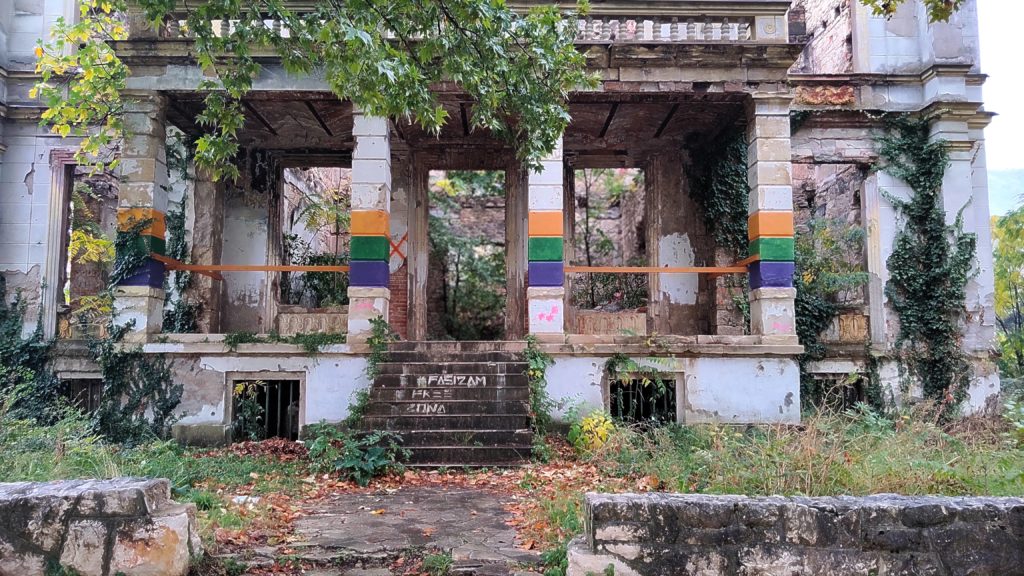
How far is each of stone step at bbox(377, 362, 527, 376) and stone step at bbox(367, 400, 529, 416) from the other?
527mm

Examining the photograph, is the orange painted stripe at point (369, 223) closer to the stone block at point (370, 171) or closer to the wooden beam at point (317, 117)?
the stone block at point (370, 171)

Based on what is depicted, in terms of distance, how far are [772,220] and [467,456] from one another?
524cm

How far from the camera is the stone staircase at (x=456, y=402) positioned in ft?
23.9

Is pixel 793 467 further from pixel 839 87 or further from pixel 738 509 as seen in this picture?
pixel 839 87

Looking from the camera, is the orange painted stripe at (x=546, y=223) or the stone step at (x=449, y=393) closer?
the stone step at (x=449, y=393)

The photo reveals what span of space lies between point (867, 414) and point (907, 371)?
Result: 2.49 m

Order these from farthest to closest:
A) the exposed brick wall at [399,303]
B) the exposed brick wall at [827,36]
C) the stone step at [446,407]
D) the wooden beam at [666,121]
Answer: the exposed brick wall at [827,36], the exposed brick wall at [399,303], the wooden beam at [666,121], the stone step at [446,407]

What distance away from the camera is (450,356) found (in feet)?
28.2

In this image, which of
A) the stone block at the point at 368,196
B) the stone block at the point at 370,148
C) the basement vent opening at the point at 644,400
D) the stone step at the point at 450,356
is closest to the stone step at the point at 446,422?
the stone step at the point at 450,356

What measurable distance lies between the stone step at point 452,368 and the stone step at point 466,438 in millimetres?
1001

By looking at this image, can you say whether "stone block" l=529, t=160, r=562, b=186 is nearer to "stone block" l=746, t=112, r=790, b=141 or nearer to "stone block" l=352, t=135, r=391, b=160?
"stone block" l=352, t=135, r=391, b=160

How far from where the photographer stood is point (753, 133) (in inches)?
362

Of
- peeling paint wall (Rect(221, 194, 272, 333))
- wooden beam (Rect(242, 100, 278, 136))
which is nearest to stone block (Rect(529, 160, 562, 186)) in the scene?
wooden beam (Rect(242, 100, 278, 136))

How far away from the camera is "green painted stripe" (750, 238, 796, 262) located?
891 cm
